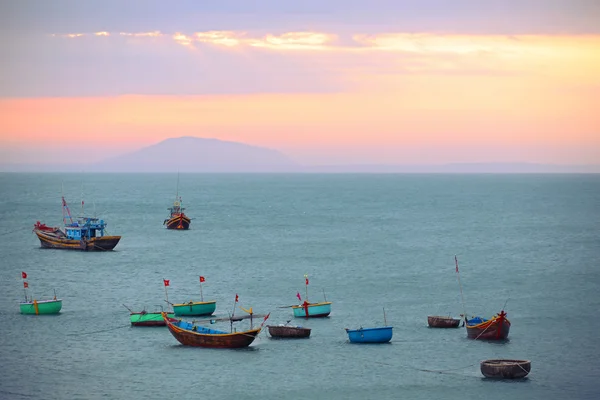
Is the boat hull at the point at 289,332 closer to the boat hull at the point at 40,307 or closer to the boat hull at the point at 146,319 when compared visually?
the boat hull at the point at 146,319

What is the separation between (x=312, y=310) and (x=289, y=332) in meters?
9.00

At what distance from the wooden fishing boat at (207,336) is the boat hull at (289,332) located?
9.49 feet

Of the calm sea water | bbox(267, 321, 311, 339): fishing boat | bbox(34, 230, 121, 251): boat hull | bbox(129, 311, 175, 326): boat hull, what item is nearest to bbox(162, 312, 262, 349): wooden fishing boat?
the calm sea water

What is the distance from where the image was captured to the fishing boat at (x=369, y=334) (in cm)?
7131

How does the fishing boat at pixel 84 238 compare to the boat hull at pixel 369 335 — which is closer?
the boat hull at pixel 369 335

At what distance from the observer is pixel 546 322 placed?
8012 cm

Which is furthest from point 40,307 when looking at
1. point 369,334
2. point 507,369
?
point 507,369

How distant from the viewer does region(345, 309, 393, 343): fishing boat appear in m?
71.3

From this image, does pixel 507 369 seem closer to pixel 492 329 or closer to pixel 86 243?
pixel 492 329

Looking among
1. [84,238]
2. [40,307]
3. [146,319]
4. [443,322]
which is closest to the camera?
[443,322]

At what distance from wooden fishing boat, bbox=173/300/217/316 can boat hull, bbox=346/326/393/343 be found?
15.6 meters

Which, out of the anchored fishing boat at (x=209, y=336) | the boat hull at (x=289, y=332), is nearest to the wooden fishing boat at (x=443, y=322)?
the boat hull at (x=289, y=332)

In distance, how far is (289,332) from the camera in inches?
2867

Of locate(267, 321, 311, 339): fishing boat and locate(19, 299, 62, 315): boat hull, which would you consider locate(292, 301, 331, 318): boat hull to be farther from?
locate(19, 299, 62, 315): boat hull
